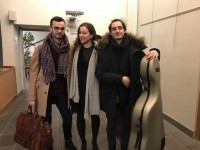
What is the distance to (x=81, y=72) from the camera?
6.61 feet

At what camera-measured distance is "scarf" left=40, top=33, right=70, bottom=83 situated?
197cm

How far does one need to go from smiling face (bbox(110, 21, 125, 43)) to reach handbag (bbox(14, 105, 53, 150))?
106 cm

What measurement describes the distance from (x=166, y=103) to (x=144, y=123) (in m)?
1.89

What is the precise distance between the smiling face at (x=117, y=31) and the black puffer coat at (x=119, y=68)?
0.04 m

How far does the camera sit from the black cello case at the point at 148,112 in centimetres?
171

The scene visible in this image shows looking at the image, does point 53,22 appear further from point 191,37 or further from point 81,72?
point 191,37

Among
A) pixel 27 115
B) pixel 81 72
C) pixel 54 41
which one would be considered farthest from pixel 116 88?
pixel 27 115

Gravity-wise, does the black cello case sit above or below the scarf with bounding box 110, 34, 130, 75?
below

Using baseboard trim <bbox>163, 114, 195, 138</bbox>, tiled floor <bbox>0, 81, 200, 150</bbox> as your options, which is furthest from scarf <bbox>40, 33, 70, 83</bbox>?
baseboard trim <bbox>163, 114, 195, 138</bbox>

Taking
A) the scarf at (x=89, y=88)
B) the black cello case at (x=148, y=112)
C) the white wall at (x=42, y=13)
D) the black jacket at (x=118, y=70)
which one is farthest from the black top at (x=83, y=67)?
the white wall at (x=42, y=13)

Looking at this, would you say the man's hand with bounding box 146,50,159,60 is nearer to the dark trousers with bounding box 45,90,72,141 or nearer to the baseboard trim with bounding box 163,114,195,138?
the dark trousers with bounding box 45,90,72,141

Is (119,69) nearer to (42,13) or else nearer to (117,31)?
(117,31)

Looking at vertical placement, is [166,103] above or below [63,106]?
below

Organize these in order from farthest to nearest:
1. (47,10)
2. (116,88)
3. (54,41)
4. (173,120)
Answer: (47,10) → (173,120) → (54,41) → (116,88)
